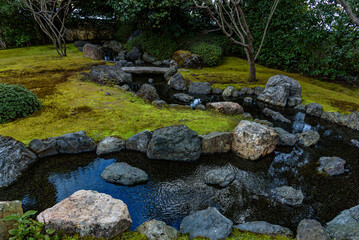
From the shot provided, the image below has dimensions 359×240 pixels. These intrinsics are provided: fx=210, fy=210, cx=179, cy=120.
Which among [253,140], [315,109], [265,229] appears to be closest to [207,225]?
[265,229]

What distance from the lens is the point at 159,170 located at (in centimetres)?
666

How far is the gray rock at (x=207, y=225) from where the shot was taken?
4.23 meters

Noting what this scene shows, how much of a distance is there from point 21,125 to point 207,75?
12625 mm

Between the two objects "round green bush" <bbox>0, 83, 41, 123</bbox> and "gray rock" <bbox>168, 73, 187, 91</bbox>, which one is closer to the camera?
"round green bush" <bbox>0, 83, 41, 123</bbox>

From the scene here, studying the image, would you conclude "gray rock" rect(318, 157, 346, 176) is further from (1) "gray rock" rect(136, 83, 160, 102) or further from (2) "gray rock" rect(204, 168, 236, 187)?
(1) "gray rock" rect(136, 83, 160, 102)

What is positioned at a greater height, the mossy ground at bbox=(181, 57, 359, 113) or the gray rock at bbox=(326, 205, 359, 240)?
the mossy ground at bbox=(181, 57, 359, 113)

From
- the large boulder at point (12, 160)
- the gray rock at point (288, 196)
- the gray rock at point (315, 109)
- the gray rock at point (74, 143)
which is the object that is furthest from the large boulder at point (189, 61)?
the gray rock at point (288, 196)

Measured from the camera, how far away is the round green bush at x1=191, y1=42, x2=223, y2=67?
19.2 m

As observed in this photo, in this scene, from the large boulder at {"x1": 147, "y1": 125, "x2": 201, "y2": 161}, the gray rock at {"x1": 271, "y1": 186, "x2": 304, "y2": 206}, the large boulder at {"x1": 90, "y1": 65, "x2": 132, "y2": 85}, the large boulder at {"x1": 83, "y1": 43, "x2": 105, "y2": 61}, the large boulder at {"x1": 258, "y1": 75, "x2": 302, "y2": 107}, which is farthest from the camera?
the large boulder at {"x1": 83, "y1": 43, "x2": 105, "y2": 61}

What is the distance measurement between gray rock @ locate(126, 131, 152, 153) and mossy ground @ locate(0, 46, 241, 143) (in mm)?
532

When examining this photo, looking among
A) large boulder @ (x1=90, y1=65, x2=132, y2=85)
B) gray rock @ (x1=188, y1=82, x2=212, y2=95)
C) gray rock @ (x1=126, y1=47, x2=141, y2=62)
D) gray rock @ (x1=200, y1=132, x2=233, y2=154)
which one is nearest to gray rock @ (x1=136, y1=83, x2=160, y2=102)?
gray rock @ (x1=188, y1=82, x2=212, y2=95)

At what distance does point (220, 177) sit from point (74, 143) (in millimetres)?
4996

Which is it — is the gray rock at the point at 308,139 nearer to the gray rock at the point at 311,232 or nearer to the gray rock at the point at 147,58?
the gray rock at the point at 311,232

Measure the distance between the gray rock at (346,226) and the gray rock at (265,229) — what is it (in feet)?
2.82
